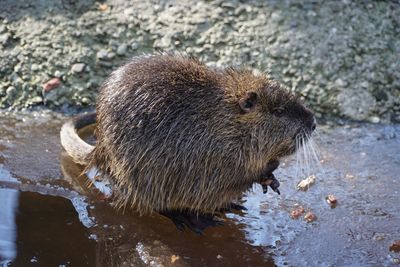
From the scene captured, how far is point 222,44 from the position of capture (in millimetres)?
4746

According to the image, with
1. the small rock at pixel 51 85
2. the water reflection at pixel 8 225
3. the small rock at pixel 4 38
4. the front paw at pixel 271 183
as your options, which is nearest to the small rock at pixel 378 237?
the front paw at pixel 271 183

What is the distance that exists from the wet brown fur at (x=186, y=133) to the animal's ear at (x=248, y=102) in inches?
0.7

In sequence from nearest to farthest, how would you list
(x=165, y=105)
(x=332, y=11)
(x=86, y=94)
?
(x=165, y=105), (x=86, y=94), (x=332, y=11)

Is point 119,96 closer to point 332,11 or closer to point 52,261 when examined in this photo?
point 52,261

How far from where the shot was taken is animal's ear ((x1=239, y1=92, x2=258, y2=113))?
3.31 meters

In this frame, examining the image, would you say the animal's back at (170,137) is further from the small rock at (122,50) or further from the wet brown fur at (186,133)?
the small rock at (122,50)

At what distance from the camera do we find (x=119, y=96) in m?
3.28

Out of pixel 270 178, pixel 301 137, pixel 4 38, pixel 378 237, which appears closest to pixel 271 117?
pixel 301 137

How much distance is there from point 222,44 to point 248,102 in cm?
149

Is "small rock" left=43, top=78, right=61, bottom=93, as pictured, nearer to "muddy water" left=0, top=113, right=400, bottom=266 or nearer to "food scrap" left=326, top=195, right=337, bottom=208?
"muddy water" left=0, top=113, right=400, bottom=266

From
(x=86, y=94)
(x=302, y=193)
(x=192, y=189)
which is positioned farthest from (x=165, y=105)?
(x=86, y=94)

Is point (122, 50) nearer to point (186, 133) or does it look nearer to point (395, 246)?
point (186, 133)

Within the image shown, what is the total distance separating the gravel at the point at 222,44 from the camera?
4520mm

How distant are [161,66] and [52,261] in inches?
39.3
